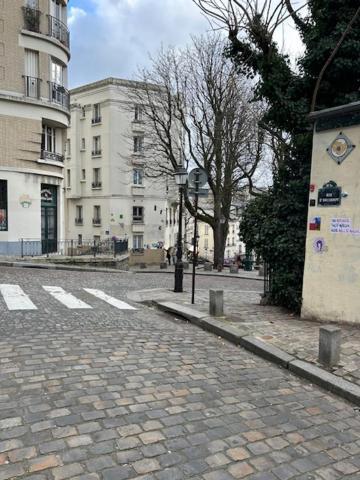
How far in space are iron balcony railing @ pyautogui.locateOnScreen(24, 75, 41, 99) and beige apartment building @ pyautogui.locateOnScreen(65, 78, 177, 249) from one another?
18354 millimetres

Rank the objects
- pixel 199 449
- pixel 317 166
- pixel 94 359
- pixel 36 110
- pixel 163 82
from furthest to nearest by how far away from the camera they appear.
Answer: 1. pixel 163 82
2. pixel 36 110
3. pixel 317 166
4. pixel 94 359
5. pixel 199 449

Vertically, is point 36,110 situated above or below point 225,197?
above

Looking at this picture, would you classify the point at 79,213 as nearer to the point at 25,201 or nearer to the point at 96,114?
the point at 96,114

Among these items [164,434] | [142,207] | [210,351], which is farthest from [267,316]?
[142,207]

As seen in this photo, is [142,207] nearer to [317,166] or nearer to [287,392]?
[317,166]

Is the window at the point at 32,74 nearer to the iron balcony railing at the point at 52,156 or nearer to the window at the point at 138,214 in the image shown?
the iron balcony railing at the point at 52,156

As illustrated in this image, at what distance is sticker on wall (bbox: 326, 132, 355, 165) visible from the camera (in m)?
6.78

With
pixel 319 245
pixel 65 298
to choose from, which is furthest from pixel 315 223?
pixel 65 298

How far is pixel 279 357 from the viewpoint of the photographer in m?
5.47

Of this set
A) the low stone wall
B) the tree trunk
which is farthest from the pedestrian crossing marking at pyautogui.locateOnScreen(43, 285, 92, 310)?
the low stone wall

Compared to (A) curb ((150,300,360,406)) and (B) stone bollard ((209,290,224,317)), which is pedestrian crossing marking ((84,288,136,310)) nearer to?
(A) curb ((150,300,360,406))

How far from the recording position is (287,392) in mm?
4594

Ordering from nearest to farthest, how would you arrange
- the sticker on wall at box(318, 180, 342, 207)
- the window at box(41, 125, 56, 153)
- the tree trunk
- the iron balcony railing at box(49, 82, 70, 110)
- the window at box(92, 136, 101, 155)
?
the sticker on wall at box(318, 180, 342, 207), the iron balcony railing at box(49, 82, 70, 110), the window at box(41, 125, 56, 153), the tree trunk, the window at box(92, 136, 101, 155)

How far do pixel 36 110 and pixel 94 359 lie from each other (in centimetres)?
1863
